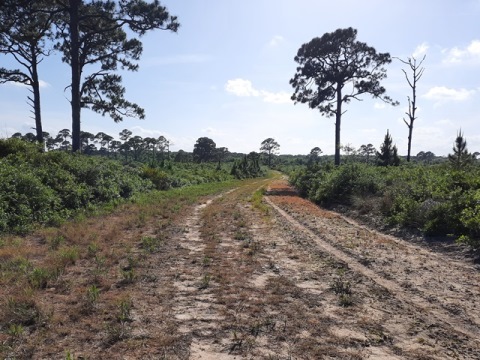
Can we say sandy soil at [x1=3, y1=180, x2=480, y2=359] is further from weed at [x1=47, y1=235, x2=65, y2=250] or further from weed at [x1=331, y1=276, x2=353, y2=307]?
weed at [x1=47, y1=235, x2=65, y2=250]

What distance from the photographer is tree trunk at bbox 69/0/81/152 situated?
20.1 m

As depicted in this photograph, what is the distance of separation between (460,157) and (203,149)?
75.2m

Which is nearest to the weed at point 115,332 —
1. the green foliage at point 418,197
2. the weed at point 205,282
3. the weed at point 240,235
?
the weed at point 205,282

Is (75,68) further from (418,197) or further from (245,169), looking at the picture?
(245,169)

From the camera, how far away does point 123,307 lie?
15.9 feet

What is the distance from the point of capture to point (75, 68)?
67.9 ft

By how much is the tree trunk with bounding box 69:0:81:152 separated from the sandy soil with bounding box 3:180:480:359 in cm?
1446

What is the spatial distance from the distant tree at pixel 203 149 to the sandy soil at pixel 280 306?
8118 centimetres

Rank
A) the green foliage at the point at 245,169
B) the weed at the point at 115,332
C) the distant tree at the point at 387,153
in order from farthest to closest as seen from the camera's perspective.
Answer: the green foliage at the point at 245,169, the distant tree at the point at 387,153, the weed at the point at 115,332

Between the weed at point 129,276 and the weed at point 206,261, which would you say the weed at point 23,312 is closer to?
the weed at point 129,276

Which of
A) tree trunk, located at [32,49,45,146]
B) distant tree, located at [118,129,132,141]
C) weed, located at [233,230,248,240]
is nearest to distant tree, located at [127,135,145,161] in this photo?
distant tree, located at [118,129,132,141]

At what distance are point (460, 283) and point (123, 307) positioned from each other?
535 cm

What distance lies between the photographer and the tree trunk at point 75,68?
66.0 feet

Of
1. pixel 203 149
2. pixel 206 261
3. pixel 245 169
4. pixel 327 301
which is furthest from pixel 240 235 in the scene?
pixel 203 149
